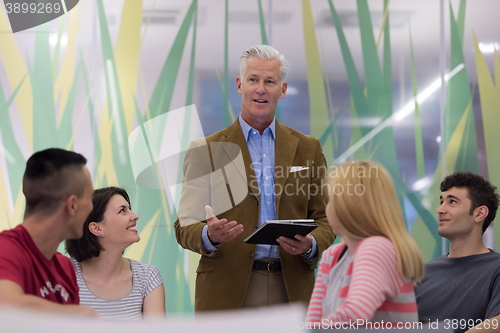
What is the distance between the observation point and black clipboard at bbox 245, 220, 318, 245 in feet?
5.95

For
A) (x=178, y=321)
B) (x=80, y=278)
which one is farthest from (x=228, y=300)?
(x=178, y=321)

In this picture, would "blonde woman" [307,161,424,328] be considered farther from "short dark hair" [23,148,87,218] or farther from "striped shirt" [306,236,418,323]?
"short dark hair" [23,148,87,218]

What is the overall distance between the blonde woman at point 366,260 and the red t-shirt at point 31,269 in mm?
661

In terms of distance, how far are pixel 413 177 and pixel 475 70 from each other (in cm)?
97

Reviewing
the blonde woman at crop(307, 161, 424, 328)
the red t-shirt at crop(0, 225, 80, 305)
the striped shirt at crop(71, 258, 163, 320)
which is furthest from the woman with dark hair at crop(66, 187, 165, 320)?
the blonde woman at crop(307, 161, 424, 328)

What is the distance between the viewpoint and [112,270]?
7.11 ft

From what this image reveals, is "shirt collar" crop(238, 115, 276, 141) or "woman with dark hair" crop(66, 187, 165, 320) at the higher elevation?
"shirt collar" crop(238, 115, 276, 141)

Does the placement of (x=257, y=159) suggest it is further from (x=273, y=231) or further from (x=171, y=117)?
(x=171, y=117)

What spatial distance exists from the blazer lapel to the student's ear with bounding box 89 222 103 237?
0.75 metres

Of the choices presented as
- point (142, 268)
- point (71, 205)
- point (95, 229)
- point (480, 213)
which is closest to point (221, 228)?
point (142, 268)

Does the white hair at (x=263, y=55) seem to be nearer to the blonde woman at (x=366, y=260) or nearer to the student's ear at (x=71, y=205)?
the blonde woman at (x=366, y=260)

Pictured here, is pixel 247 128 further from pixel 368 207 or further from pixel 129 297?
pixel 368 207

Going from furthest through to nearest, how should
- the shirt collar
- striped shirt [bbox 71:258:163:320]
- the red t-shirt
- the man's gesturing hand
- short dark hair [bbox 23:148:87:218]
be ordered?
the shirt collar, striped shirt [bbox 71:258:163:320], the man's gesturing hand, short dark hair [bbox 23:148:87:218], the red t-shirt

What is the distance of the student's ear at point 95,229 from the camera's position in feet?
7.13
